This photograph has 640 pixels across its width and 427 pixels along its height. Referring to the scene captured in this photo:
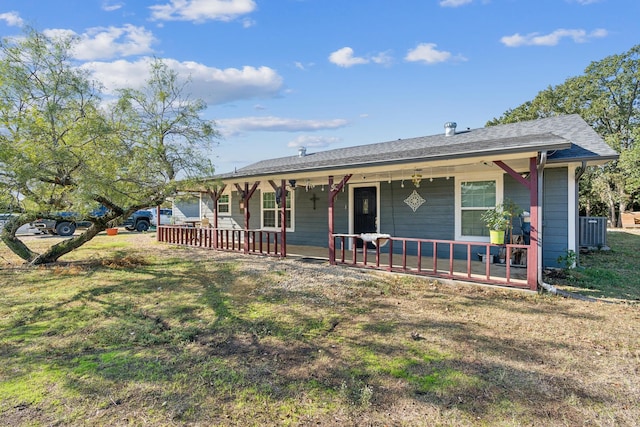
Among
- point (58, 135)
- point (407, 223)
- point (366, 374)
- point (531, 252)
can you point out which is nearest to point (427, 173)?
point (407, 223)

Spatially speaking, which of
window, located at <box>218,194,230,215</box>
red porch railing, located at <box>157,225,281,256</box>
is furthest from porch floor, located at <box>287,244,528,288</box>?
window, located at <box>218,194,230,215</box>

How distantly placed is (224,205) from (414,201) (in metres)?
7.60

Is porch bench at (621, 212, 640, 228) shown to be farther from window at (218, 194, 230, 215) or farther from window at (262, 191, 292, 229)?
window at (218, 194, 230, 215)

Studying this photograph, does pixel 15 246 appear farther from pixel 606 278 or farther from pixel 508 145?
pixel 606 278

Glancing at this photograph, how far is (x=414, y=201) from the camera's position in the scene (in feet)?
27.5

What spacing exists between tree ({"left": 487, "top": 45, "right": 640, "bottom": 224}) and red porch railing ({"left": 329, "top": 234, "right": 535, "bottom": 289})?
17.5 meters

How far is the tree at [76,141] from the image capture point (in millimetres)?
5832

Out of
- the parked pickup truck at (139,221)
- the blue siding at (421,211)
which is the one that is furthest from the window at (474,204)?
the parked pickup truck at (139,221)

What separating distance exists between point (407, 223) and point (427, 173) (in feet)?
4.59

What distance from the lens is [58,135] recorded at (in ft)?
20.4

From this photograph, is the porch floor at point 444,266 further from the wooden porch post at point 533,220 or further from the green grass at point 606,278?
the green grass at point 606,278

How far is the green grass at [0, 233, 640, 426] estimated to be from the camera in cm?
226

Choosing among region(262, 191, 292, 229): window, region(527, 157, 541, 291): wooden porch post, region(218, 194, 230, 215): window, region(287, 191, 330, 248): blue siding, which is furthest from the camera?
region(218, 194, 230, 215): window

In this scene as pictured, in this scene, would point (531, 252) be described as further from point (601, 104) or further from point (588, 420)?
point (601, 104)
